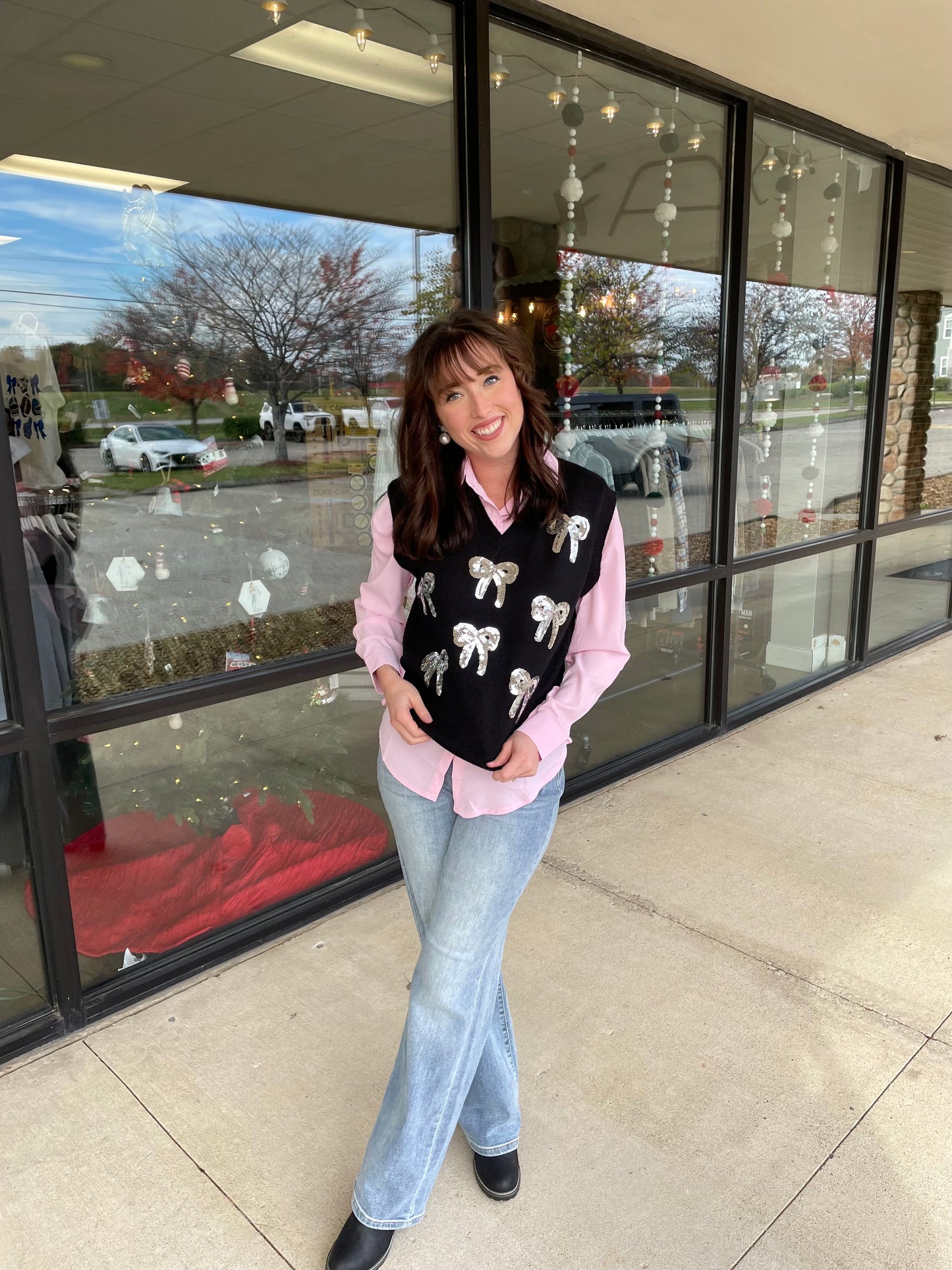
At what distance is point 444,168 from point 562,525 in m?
1.86

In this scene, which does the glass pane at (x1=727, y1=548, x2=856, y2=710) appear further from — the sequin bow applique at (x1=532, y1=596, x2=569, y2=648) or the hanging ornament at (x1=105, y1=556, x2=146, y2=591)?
the sequin bow applique at (x1=532, y1=596, x2=569, y2=648)

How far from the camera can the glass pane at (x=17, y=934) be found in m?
2.28

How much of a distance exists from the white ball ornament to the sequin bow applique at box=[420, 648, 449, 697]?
7.88ft

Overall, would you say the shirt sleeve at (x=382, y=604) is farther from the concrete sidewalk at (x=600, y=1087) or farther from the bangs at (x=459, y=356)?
the concrete sidewalk at (x=600, y=1087)

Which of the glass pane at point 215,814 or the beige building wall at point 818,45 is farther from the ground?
the beige building wall at point 818,45

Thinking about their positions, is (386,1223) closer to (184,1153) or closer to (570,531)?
(184,1153)

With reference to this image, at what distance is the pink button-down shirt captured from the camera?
60.9 inches

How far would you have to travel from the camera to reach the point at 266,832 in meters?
2.83

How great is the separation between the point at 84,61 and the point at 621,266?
206cm

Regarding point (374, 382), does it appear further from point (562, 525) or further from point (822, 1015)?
point (822, 1015)

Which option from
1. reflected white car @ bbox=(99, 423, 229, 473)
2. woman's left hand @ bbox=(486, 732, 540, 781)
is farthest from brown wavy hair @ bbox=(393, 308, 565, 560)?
reflected white car @ bbox=(99, 423, 229, 473)

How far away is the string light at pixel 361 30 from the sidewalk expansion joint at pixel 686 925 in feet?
8.22

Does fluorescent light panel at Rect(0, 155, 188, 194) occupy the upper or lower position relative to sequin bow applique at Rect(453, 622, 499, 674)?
upper

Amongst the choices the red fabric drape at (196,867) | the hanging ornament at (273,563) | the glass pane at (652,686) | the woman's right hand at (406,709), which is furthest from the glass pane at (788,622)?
the woman's right hand at (406,709)
